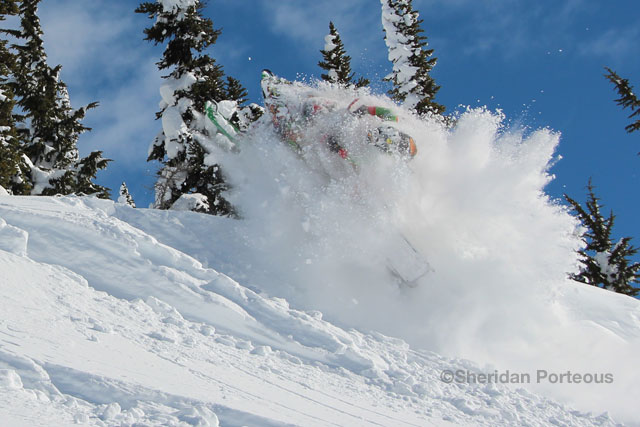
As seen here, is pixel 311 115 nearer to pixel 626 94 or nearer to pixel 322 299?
pixel 322 299

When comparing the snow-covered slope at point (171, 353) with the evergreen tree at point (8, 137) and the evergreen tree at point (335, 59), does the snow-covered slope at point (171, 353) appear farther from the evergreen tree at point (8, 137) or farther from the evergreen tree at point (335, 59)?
the evergreen tree at point (335, 59)

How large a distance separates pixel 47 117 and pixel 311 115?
49.8 ft

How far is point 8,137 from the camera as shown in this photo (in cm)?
1616

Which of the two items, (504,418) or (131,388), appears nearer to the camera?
(131,388)

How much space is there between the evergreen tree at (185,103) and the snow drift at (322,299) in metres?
4.68

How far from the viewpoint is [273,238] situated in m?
9.92

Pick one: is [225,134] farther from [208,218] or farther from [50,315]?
[50,315]

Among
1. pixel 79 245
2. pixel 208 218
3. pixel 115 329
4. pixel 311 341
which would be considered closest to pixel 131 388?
pixel 115 329

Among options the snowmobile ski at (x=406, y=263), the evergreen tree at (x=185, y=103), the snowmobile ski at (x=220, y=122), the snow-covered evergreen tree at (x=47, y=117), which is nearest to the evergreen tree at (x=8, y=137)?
the snow-covered evergreen tree at (x=47, y=117)

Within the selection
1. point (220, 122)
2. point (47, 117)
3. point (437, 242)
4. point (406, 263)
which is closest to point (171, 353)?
point (406, 263)

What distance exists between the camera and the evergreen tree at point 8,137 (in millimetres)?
15789

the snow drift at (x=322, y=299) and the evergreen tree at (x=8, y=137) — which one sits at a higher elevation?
the evergreen tree at (x=8, y=137)

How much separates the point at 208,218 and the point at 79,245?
10.9 feet

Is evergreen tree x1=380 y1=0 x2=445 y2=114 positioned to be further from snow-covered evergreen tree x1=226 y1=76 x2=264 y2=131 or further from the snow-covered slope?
the snow-covered slope
